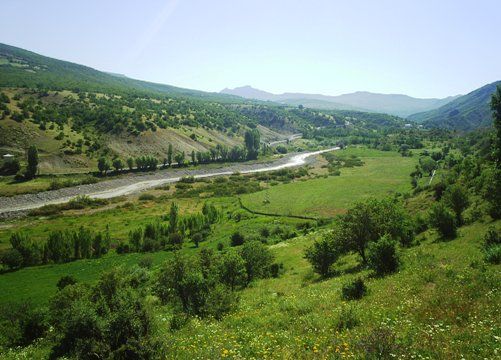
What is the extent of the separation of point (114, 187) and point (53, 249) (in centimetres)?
7596

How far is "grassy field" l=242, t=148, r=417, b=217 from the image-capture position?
107875 millimetres

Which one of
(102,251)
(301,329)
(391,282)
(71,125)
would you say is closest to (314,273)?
(391,282)

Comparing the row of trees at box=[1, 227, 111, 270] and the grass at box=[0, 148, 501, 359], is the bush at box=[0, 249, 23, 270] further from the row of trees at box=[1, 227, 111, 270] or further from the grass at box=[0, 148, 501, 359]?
the grass at box=[0, 148, 501, 359]

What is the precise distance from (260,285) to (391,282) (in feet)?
69.9

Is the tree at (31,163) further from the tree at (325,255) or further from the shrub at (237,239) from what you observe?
the tree at (325,255)

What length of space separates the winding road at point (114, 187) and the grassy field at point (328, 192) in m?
49.1

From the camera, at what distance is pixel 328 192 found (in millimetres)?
125000

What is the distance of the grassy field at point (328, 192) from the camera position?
4247 inches

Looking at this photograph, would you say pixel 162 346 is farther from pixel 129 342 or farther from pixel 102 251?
pixel 102 251

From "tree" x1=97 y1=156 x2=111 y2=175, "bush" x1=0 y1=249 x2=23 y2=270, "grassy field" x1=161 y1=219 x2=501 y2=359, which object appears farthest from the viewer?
"tree" x1=97 y1=156 x2=111 y2=175

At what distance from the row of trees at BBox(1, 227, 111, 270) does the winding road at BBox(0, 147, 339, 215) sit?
4688cm

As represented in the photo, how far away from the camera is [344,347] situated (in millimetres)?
13383

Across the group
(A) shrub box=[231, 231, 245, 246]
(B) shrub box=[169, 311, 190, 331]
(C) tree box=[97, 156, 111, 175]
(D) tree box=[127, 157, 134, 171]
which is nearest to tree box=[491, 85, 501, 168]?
(B) shrub box=[169, 311, 190, 331]

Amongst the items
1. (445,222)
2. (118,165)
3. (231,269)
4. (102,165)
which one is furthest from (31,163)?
(445,222)
